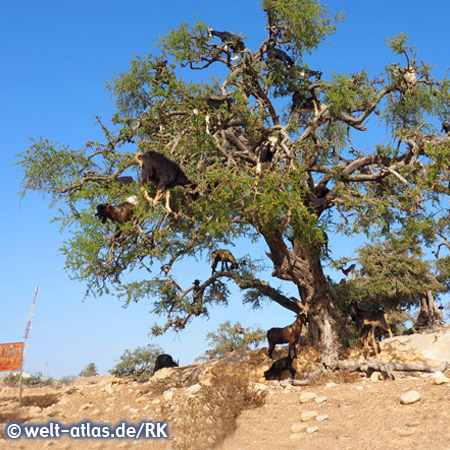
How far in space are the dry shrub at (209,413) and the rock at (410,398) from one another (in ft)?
9.53

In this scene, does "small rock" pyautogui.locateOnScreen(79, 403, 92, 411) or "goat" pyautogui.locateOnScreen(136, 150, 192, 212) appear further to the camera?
"small rock" pyautogui.locateOnScreen(79, 403, 92, 411)

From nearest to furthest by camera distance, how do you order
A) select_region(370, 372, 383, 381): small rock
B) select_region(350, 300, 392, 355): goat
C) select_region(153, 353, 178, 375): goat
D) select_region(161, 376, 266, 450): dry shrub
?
select_region(161, 376, 266, 450): dry shrub, select_region(370, 372, 383, 381): small rock, select_region(350, 300, 392, 355): goat, select_region(153, 353, 178, 375): goat

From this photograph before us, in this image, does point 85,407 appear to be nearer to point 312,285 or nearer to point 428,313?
point 312,285

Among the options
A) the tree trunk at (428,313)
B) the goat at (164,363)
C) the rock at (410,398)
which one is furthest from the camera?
the tree trunk at (428,313)

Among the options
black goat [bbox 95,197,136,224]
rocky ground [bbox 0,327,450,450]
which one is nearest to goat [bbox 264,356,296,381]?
rocky ground [bbox 0,327,450,450]

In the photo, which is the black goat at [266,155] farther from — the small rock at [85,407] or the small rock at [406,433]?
the small rock at [85,407]

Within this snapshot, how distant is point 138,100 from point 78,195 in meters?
5.52

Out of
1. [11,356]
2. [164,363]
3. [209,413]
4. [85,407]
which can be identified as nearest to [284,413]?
[209,413]

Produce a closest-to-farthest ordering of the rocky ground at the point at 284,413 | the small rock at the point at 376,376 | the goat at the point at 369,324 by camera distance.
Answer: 1. the rocky ground at the point at 284,413
2. the small rock at the point at 376,376
3. the goat at the point at 369,324

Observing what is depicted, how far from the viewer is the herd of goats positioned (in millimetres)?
10195

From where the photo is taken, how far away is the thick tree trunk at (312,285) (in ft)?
45.6

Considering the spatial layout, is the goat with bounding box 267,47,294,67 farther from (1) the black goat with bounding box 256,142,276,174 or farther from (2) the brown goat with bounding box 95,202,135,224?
(2) the brown goat with bounding box 95,202,135,224

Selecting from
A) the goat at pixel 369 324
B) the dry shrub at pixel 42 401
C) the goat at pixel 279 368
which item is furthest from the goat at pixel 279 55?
the dry shrub at pixel 42 401

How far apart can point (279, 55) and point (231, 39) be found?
174cm
